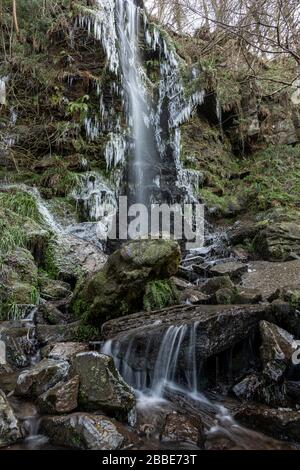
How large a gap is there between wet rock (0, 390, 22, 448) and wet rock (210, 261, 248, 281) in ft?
15.3

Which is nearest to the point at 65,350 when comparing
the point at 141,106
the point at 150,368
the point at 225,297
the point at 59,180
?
the point at 150,368

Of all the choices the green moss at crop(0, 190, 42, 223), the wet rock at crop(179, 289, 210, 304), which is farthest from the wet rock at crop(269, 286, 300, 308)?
the green moss at crop(0, 190, 42, 223)

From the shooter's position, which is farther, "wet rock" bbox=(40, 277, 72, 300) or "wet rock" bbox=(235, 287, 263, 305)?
"wet rock" bbox=(40, 277, 72, 300)

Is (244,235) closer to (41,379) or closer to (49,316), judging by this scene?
(49,316)

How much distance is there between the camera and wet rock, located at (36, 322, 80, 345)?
170 inches

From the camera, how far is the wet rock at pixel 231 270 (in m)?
6.64

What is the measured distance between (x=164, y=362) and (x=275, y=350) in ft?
3.61

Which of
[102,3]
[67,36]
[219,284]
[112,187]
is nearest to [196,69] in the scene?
[102,3]

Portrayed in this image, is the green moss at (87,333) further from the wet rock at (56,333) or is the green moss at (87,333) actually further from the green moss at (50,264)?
the green moss at (50,264)

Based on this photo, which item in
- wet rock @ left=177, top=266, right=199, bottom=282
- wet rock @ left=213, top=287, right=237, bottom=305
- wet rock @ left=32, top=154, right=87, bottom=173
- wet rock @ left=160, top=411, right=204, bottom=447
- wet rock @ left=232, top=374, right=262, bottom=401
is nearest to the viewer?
wet rock @ left=160, top=411, right=204, bottom=447

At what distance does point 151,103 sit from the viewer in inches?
453

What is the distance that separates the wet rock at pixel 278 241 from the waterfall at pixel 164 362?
15.2 feet

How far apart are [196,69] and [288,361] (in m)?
10.8

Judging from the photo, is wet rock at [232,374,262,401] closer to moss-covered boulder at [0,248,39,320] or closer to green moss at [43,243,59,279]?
moss-covered boulder at [0,248,39,320]
